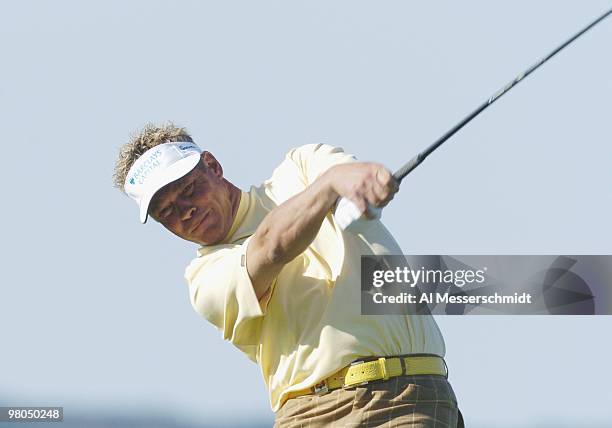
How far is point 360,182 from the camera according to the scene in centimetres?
530

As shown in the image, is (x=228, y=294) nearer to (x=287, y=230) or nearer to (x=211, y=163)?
(x=287, y=230)

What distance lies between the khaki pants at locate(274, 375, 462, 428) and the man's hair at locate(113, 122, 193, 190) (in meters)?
1.21

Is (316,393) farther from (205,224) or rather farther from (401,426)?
(205,224)

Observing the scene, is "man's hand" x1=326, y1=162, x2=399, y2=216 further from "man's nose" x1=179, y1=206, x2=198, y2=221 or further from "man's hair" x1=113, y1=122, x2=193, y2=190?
"man's hair" x1=113, y1=122, x2=193, y2=190

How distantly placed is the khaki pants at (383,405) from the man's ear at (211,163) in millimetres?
964

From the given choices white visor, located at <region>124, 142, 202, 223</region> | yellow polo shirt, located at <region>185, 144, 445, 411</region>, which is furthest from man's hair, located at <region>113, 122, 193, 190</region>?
yellow polo shirt, located at <region>185, 144, 445, 411</region>

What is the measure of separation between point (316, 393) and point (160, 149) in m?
1.17

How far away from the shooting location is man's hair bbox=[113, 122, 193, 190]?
6523mm

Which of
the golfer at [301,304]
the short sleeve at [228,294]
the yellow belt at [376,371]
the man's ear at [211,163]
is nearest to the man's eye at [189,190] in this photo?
the golfer at [301,304]

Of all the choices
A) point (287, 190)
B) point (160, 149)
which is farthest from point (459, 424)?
point (160, 149)

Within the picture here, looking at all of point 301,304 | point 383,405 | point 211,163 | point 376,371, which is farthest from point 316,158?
point 383,405

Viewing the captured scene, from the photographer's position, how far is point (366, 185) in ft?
Result: 17.3

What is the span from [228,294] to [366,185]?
3.06ft

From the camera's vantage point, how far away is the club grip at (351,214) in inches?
209
